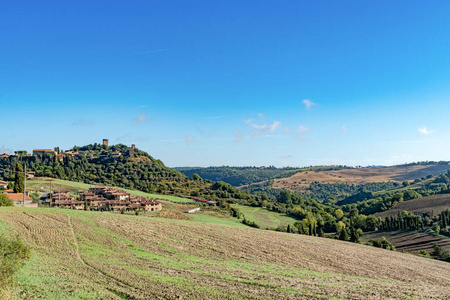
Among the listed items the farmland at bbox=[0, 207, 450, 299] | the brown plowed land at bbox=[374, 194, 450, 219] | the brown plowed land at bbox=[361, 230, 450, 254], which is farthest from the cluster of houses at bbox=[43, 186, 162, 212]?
the brown plowed land at bbox=[374, 194, 450, 219]

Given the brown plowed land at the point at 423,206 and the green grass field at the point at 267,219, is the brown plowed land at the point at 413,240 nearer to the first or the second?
the brown plowed land at the point at 423,206

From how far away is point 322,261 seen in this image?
3328 cm

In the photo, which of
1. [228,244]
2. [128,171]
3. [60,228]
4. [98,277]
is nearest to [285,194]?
[128,171]

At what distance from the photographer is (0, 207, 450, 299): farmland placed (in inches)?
686

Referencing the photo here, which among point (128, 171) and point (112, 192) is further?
point (128, 171)

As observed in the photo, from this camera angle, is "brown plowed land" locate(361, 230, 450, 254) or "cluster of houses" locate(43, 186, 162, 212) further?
"brown plowed land" locate(361, 230, 450, 254)

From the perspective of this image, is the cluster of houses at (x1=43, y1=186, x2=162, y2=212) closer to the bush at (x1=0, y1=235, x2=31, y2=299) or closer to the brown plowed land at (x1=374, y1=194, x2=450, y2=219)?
the bush at (x1=0, y1=235, x2=31, y2=299)

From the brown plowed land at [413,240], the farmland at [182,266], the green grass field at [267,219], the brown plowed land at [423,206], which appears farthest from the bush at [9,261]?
the brown plowed land at [423,206]

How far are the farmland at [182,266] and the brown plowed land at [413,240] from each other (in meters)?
36.8

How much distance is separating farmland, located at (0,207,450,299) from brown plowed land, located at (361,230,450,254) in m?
36.8

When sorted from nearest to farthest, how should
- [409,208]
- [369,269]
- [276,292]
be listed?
1. [276,292]
2. [369,269]
3. [409,208]

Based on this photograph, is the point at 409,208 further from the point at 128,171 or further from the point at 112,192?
the point at 128,171

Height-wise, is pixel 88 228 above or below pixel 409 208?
above

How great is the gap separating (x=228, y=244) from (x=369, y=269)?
16.6 metres
